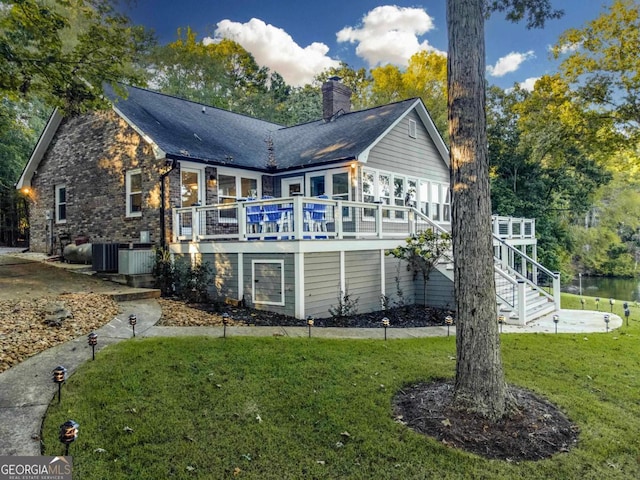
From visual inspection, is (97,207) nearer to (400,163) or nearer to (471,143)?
(400,163)

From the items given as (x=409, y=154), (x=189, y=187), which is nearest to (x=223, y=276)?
(x=189, y=187)

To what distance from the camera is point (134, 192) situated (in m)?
12.7

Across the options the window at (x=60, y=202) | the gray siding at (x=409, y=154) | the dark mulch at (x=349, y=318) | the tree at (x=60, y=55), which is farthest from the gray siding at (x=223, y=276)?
the window at (x=60, y=202)

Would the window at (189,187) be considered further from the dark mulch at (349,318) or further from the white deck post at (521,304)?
the white deck post at (521,304)

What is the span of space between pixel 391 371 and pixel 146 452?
10.1 feet

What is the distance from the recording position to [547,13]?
567cm

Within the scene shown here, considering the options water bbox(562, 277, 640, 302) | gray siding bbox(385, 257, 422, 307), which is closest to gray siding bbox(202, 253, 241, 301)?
gray siding bbox(385, 257, 422, 307)

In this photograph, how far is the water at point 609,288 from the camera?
2688 cm

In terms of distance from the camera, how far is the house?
370 inches

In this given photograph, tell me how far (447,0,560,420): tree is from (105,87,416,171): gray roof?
8.05 metres

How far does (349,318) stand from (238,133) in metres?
9.63

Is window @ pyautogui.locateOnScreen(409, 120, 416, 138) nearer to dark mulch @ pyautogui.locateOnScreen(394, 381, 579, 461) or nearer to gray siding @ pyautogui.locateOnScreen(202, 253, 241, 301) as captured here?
gray siding @ pyautogui.locateOnScreen(202, 253, 241, 301)

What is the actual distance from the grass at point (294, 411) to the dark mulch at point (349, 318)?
1.90 metres

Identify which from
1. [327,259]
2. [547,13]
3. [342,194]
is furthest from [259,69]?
[547,13]
